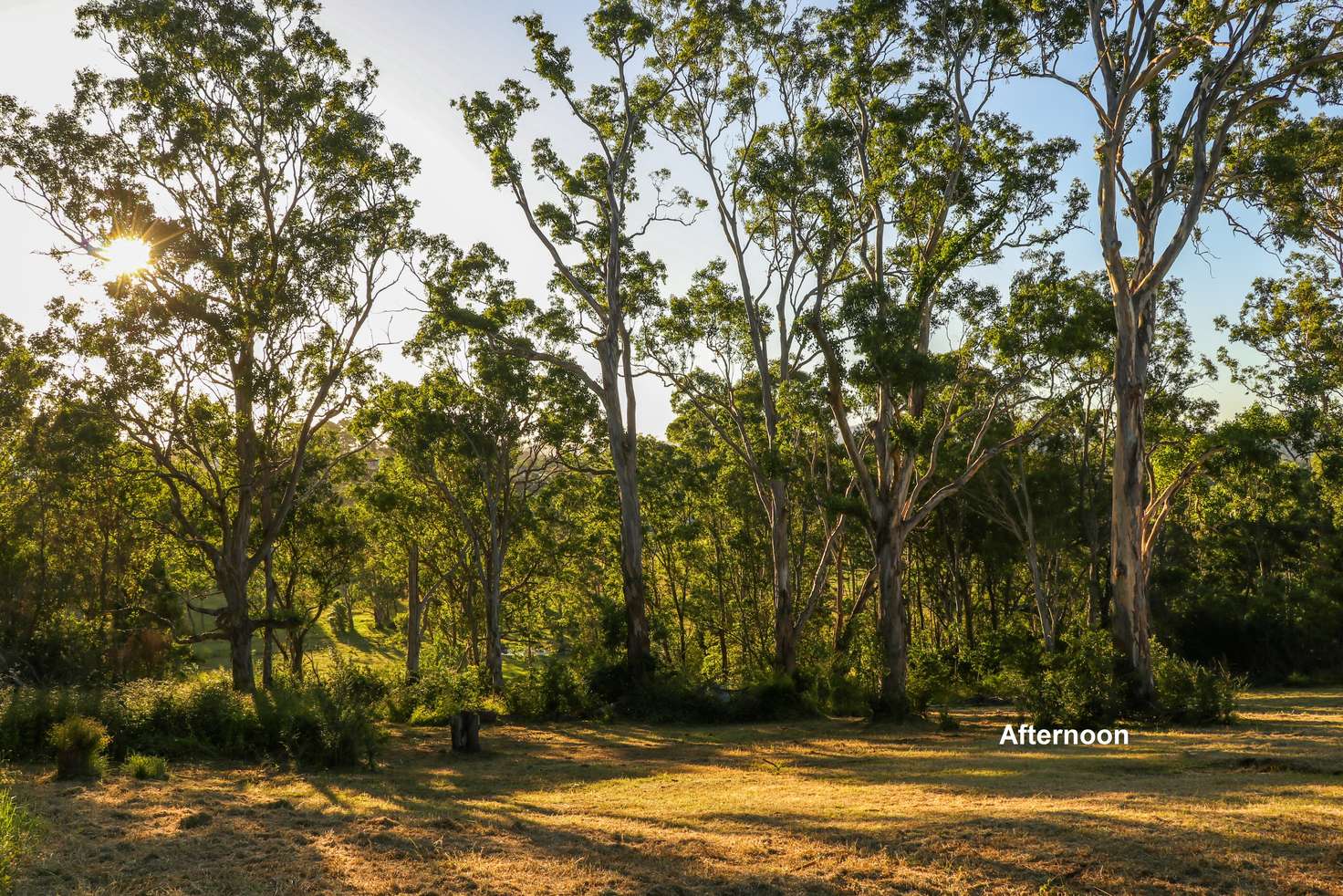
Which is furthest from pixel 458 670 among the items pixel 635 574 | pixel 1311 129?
pixel 1311 129

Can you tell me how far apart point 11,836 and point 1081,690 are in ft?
49.4

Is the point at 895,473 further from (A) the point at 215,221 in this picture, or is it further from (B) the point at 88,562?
(B) the point at 88,562

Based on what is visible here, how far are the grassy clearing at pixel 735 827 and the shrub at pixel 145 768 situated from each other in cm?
22

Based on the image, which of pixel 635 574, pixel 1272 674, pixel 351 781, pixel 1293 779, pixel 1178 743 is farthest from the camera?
pixel 1272 674

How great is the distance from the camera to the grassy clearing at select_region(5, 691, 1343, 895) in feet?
20.4

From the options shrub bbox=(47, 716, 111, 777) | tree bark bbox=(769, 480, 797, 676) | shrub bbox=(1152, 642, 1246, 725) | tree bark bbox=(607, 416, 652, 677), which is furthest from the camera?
tree bark bbox=(769, 480, 797, 676)

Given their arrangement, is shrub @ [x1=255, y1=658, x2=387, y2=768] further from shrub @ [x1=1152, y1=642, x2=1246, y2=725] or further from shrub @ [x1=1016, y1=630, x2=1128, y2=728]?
shrub @ [x1=1152, y1=642, x2=1246, y2=725]

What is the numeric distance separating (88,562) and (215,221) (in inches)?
623

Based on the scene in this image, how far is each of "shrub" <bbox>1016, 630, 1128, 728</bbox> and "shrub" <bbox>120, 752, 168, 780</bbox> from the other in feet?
44.5

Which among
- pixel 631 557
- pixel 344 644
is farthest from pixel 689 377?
pixel 344 644

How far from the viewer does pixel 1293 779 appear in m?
9.08

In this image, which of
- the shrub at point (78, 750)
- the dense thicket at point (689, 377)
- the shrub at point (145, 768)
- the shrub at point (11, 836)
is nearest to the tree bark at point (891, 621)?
the dense thicket at point (689, 377)

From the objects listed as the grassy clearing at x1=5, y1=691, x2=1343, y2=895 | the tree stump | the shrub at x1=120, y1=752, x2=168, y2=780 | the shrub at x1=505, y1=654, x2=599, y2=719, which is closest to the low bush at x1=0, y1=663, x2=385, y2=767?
the grassy clearing at x1=5, y1=691, x2=1343, y2=895

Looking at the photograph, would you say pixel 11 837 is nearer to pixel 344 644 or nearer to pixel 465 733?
pixel 465 733
